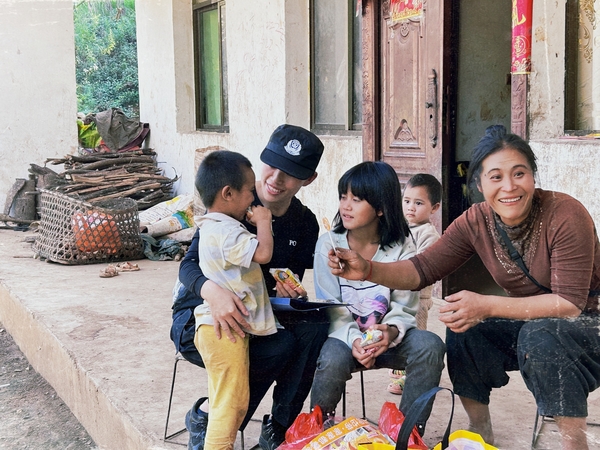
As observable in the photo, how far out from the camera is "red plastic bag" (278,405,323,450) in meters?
2.39

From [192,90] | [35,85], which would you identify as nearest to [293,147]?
[192,90]

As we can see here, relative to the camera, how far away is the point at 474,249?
8.74 feet

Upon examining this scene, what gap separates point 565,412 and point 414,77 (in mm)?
3330

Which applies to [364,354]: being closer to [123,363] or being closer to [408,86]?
[123,363]

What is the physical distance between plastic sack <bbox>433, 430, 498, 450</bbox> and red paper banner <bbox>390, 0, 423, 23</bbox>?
3547 millimetres

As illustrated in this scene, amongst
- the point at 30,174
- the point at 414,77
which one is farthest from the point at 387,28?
the point at 30,174

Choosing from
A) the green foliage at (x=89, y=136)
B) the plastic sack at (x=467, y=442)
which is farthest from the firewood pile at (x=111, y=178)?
the plastic sack at (x=467, y=442)

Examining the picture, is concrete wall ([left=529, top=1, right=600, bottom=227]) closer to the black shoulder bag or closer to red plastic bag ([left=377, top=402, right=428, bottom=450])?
the black shoulder bag

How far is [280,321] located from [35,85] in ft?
30.4

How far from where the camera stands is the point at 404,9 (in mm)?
5184

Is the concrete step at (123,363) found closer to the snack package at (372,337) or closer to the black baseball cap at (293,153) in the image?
the snack package at (372,337)

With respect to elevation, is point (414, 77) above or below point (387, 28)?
below

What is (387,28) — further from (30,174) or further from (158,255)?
(30,174)

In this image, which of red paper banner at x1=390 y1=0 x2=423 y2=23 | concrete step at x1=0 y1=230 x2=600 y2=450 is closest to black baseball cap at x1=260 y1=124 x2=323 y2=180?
concrete step at x1=0 y1=230 x2=600 y2=450
